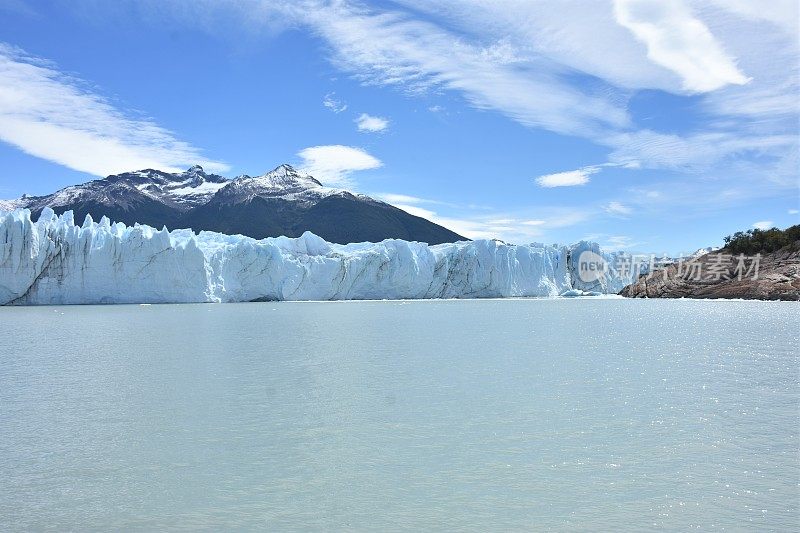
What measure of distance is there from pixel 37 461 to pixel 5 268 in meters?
42.0

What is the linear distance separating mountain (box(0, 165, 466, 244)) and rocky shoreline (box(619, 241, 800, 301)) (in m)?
75.6

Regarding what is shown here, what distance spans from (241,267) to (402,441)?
44857 millimetres

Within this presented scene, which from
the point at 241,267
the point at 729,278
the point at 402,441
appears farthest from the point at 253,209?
the point at 402,441

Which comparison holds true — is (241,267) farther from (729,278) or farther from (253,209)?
(253,209)

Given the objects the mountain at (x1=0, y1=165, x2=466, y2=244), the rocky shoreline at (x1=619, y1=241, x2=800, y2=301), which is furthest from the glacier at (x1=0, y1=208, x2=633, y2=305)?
the mountain at (x1=0, y1=165, x2=466, y2=244)

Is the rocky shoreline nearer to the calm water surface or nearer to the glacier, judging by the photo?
the glacier

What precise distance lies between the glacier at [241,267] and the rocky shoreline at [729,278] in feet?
28.5

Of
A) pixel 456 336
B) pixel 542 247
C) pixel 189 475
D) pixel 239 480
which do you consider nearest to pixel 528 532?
pixel 239 480

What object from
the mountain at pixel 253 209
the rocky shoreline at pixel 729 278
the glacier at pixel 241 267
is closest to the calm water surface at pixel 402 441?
the glacier at pixel 241 267

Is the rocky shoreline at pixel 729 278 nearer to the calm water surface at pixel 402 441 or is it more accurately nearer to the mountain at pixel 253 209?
the calm water surface at pixel 402 441

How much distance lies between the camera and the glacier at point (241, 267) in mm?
42625

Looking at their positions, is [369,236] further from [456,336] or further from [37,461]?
[37,461]

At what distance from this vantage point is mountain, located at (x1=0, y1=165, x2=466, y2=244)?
13062 cm

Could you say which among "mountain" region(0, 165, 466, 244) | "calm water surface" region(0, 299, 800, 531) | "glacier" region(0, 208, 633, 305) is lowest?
"calm water surface" region(0, 299, 800, 531)
